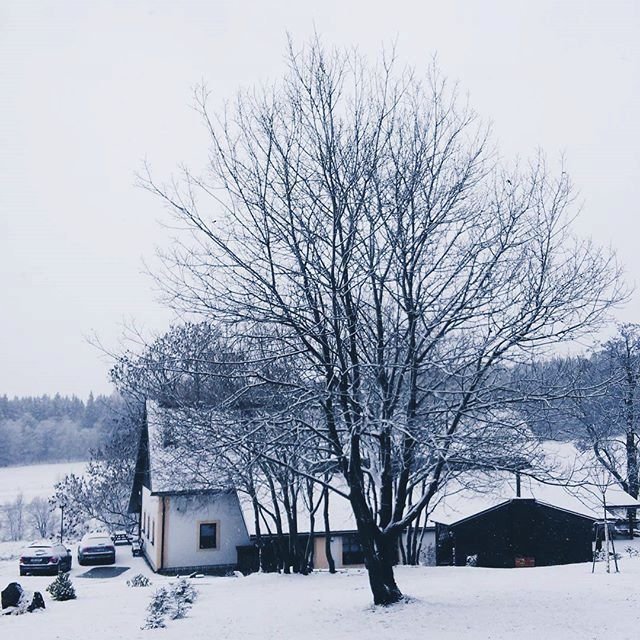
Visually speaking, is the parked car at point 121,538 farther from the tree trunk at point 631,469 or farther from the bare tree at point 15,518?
the bare tree at point 15,518

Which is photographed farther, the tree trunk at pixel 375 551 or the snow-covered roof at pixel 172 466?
the snow-covered roof at pixel 172 466

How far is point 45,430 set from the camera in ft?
293

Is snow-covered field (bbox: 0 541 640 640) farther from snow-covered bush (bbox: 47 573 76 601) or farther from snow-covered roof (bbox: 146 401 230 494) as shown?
snow-covered roof (bbox: 146 401 230 494)

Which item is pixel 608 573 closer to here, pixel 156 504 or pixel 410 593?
pixel 410 593

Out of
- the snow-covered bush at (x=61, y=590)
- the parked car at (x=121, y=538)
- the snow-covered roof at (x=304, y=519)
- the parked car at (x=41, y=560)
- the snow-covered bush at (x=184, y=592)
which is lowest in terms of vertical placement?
the parked car at (x=121, y=538)

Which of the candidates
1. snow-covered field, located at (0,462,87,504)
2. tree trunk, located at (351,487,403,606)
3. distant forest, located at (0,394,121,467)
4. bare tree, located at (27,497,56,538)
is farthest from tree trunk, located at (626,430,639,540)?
distant forest, located at (0,394,121,467)

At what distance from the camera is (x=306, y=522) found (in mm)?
23016

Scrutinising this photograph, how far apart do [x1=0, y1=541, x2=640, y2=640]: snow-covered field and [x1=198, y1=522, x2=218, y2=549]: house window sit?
7.81 m

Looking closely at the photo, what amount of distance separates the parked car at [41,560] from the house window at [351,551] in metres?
9.98

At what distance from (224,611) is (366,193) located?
798 centimetres

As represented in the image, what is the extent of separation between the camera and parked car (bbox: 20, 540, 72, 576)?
23469 millimetres

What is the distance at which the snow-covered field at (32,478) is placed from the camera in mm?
69812

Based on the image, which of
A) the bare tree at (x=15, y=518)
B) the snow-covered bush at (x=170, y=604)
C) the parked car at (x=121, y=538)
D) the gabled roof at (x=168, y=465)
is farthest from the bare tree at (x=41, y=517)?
the snow-covered bush at (x=170, y=604)

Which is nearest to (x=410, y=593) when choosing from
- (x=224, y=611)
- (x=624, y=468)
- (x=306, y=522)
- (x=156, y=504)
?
(x=224, y=611)
